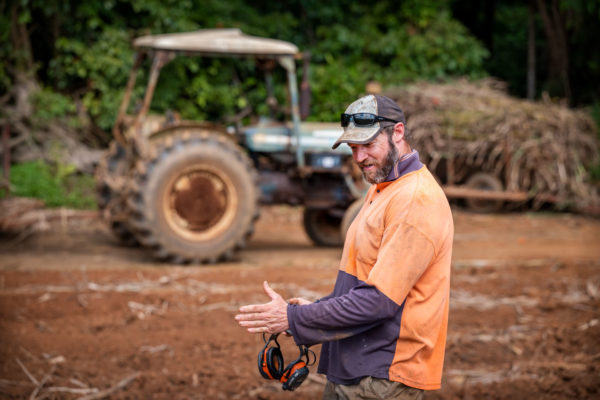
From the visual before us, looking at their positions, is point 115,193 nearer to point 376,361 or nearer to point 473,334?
point 473,334

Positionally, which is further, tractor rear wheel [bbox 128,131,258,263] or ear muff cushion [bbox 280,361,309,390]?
tractor rear wheel [bbox 128,131,258,263]

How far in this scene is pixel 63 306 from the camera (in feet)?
18.7

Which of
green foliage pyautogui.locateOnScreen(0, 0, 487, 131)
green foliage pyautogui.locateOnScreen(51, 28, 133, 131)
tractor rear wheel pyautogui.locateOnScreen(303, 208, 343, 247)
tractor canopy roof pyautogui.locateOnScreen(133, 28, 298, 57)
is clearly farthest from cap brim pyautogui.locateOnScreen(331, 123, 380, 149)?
green foliage pyautogui.locateOnScreen(51, 28, 133, 131)

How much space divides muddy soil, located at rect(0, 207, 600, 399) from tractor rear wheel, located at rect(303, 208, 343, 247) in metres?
0.36

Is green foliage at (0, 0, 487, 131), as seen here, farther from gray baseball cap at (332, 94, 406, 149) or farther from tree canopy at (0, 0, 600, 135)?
gray baseball cap at (332, 94, 406, 149)

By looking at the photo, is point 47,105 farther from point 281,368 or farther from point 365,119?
point 365,119

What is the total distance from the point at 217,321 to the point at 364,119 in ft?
11.3

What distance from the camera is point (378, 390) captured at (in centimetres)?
233

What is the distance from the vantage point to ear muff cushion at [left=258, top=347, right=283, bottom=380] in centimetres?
257

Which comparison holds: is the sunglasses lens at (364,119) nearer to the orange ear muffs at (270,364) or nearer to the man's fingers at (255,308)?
the man's fingers at (255,308)

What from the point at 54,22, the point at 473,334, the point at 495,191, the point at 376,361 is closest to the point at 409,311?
the point at 376,361

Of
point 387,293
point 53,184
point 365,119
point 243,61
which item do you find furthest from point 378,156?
point 53,184

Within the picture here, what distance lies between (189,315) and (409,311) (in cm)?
358

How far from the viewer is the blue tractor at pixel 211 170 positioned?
24.2 feet
